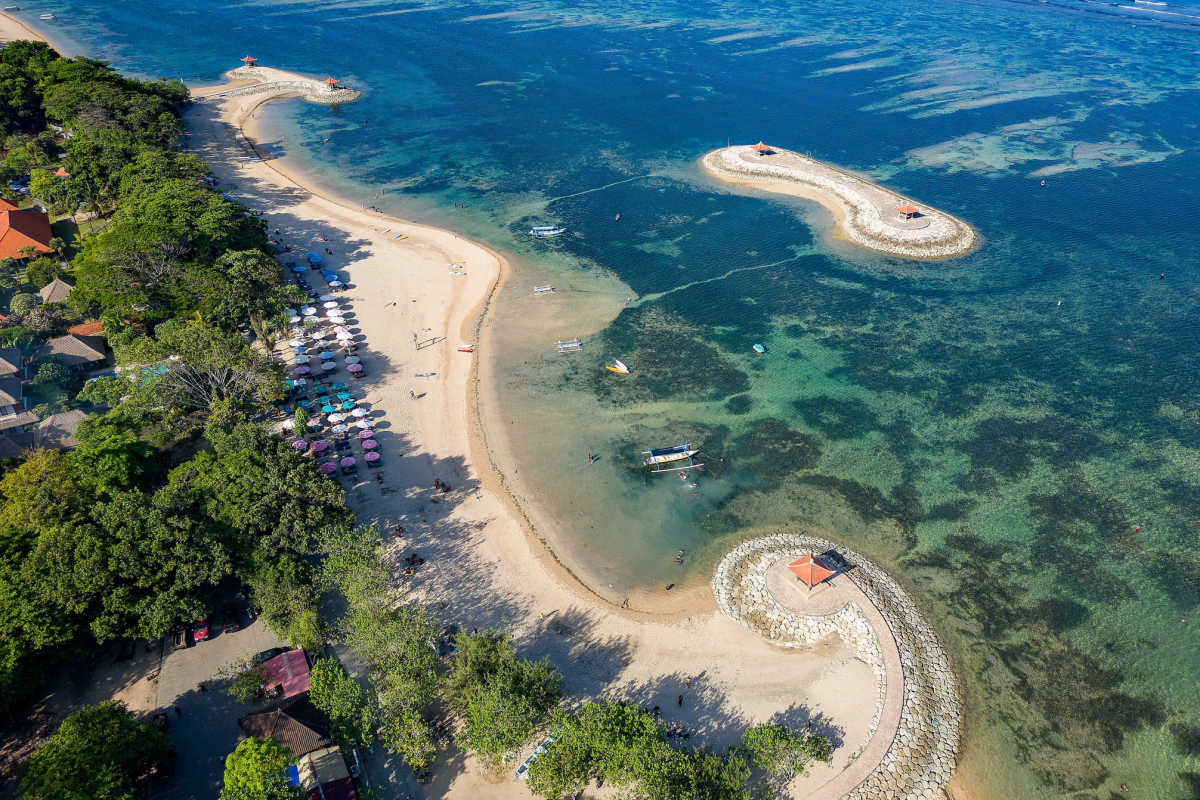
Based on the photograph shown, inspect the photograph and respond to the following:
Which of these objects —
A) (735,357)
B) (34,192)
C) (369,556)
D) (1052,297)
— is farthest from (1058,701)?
(34,192)

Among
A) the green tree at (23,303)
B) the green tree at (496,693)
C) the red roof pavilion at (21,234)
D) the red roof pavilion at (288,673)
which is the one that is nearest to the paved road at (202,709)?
the red roof pavilion at (288,673)

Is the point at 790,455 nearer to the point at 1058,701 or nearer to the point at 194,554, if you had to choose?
the point at 1058,701

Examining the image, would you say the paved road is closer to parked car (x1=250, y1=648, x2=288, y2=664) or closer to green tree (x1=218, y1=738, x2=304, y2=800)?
parked car (x1=250, y1=648, x2=288, y2=664)

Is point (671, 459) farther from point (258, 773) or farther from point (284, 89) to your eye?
point (284, 89)

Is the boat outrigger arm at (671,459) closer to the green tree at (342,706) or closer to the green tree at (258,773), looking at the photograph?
the green tree at (342,706)

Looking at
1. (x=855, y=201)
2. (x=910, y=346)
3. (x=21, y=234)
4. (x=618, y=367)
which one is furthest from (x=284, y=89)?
(x=910, y=346)
